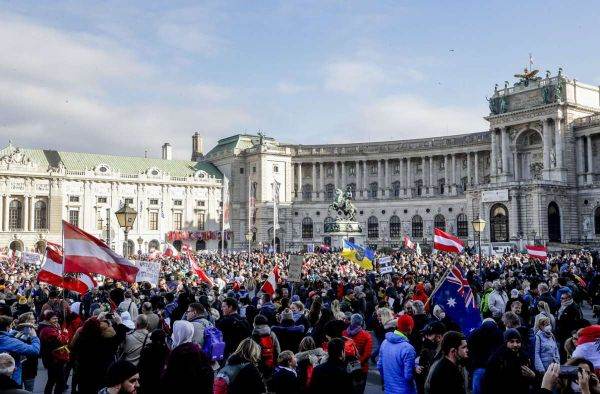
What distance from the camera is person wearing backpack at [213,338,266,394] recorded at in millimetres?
6652

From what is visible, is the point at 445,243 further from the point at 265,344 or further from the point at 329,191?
the point at 329,191

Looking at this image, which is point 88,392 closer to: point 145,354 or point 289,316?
point 145,354

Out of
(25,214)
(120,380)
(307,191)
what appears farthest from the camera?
(307,191)

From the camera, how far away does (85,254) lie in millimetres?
14484

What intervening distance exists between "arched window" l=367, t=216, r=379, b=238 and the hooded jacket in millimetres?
76812

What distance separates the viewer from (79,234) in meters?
14.4

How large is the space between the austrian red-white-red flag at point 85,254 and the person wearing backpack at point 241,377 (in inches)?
326

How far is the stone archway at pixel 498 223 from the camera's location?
64.5 metres

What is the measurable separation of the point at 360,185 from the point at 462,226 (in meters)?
16.6

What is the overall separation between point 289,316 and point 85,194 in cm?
7140

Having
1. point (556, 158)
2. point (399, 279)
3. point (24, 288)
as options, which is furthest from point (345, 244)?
point (556, 158)

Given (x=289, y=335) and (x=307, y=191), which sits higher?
(x=307, y=191)

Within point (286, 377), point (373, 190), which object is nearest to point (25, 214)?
point (373, 190)

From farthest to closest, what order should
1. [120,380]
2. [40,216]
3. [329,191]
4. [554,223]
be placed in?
1. [329,191]
2. [40,216]
3. [554,223]
4. [120,380]
